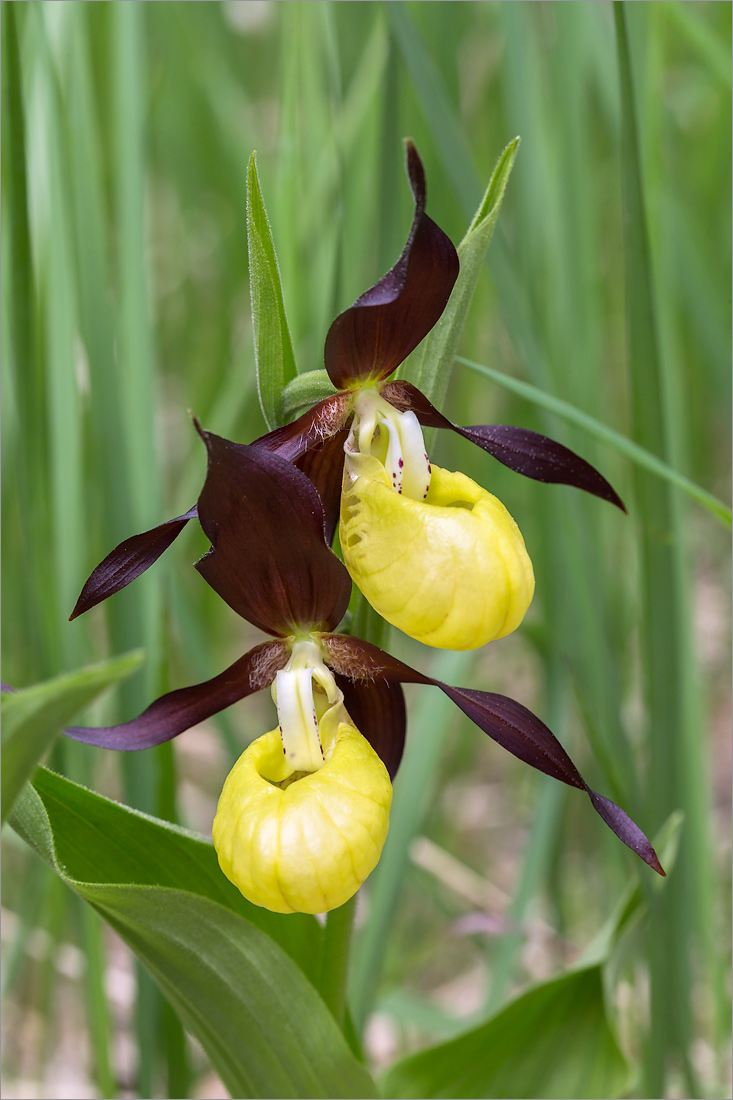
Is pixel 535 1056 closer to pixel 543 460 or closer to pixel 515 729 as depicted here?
pixel 515 729

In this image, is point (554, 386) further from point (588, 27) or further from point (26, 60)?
point (26, 60)

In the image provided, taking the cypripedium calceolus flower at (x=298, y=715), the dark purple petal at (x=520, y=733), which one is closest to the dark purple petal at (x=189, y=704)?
the cypripedium calceolus flower at (x=298, y=715)

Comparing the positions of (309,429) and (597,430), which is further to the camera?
(597,430)

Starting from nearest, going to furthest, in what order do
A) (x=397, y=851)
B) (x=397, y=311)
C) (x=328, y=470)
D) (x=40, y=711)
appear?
(x=40, y=711), (x=397, y=311), (x=328, y=470), (x=397, y=851)

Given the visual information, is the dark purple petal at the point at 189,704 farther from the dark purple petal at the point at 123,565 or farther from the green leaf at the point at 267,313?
the green leaf at the point at 267,313

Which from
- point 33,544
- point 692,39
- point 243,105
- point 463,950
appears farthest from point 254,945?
point 243,105

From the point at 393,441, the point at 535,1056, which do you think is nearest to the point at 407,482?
the point at 393,441
